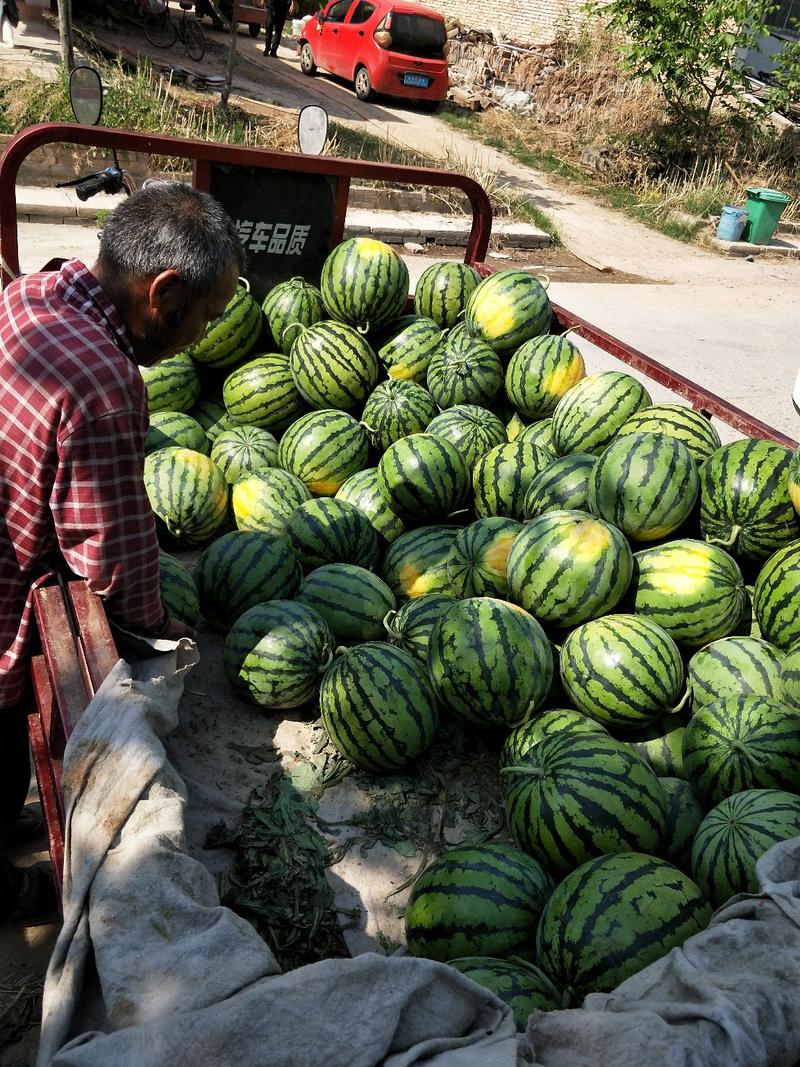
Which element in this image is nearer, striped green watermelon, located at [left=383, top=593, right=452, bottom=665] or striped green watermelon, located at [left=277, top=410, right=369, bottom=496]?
striped green watermelon, located at [left=383, top=593, right=452, bottom=665]

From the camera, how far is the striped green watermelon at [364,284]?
175 inches

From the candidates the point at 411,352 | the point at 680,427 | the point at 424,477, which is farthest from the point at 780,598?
the point at 411,352

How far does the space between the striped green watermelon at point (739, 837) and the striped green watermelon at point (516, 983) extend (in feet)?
1.63

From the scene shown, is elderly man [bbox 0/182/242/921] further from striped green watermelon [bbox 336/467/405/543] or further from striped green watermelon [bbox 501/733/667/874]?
striped green watermelon [bbox 336/467/405/543]

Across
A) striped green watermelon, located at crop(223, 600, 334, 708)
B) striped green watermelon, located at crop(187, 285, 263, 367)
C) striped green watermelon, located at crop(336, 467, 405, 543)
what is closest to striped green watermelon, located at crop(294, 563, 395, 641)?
striped green watermelon, located at crop(223, 600, 334, 708)

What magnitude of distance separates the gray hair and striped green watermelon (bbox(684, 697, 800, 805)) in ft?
6.33

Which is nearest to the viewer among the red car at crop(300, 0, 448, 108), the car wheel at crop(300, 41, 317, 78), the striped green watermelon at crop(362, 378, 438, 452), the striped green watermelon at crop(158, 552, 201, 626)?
the striped green watermelon at crop(158, 552, 201, 626)

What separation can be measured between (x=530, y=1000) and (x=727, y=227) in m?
15.1

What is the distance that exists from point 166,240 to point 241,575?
144 cm

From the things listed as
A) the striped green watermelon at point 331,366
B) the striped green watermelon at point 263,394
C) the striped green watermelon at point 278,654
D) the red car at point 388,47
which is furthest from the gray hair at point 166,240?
the red car at point 388,47

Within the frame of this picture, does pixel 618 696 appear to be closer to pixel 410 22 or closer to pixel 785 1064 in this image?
pixel 785 1064

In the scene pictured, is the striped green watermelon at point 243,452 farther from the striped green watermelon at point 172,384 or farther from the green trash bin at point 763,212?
the green trash bin at point 763,212

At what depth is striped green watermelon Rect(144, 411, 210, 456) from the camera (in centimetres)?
414

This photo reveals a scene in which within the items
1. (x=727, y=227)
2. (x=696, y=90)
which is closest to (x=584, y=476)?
(x=727, y=227)
